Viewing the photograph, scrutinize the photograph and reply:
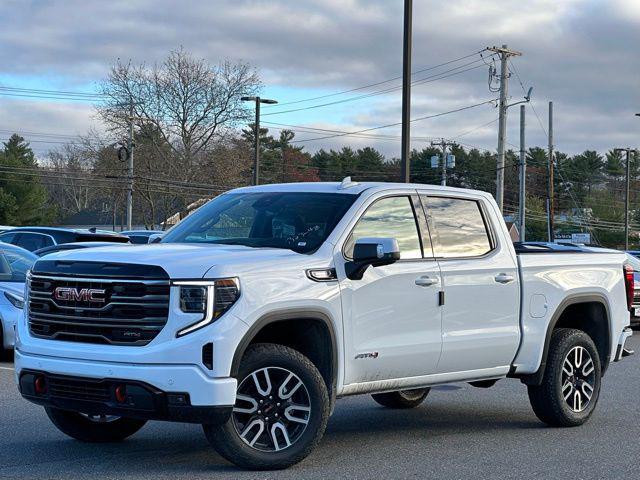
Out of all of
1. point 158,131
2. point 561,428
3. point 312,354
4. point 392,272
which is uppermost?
point 158,131

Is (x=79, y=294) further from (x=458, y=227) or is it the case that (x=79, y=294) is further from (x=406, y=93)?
(x=406, y=93)

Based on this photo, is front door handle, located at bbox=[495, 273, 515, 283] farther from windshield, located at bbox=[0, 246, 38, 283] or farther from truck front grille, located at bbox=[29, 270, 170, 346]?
windshield, located at bbox=[0, 246, 38, 283]

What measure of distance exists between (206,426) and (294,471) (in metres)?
0.72

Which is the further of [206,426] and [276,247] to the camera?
[276,247]

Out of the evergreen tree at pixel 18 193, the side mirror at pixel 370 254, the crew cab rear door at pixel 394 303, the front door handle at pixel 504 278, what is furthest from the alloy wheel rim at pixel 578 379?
the evergreen tree at pixel 18 193

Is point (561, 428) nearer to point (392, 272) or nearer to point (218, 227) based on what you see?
point (392, 272)

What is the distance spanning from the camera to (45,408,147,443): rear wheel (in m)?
7.87

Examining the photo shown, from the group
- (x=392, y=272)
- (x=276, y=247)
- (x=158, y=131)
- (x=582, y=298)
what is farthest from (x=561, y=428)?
(x=158, y=131)

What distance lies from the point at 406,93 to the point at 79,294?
16.7 meters

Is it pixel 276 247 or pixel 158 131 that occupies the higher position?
pixel 158 131

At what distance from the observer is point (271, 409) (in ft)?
22.9

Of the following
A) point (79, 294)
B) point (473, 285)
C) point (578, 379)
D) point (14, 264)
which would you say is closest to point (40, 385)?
point (79, 294)

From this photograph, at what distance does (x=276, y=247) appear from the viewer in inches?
297

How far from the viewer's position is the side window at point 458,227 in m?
8.34
